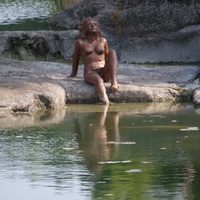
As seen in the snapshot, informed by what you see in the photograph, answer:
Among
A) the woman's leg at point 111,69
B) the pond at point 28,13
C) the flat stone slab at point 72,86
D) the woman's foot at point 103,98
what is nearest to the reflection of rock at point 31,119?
the flat stone slab at point 72,86

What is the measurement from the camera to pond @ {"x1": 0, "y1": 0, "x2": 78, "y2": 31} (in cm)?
1909

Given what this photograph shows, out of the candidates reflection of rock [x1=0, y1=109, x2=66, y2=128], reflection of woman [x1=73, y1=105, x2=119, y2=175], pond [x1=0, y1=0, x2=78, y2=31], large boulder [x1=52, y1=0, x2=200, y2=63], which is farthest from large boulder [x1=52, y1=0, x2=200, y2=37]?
reflection of rock [x1=0, y1=109, x2=66, y2=128]

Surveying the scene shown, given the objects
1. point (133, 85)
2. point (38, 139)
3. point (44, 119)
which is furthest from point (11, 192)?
point (133, 85)

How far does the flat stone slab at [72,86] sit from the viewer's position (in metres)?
10.8

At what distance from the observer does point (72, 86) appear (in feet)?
37.9

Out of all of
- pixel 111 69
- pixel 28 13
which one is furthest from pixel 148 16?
pixel 28 13

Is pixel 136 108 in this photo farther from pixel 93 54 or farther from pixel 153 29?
pixel 153 29

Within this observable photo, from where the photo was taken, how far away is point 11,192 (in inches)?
262

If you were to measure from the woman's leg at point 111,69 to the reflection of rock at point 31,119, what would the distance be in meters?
1.03

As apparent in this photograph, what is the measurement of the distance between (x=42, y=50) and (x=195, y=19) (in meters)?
3.05

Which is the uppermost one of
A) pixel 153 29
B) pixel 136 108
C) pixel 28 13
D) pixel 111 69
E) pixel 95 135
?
pixel 111 69

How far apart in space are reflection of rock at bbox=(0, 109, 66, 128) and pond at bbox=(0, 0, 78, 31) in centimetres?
792

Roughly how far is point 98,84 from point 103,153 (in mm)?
3308

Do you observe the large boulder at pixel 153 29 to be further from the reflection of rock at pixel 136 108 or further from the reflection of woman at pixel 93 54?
the reflection of rock at pixel 136 108
